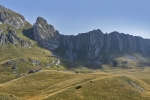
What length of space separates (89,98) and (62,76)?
48615 millimetres

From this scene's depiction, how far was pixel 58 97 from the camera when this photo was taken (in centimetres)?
7600

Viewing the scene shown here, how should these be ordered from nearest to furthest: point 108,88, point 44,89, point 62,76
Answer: point 108,88, point 44,89, point 62,76

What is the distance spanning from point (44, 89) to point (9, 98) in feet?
110

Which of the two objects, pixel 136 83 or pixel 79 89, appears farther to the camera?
pixel 136 83

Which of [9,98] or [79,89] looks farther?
[79,89]

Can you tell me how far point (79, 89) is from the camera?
84688 mm

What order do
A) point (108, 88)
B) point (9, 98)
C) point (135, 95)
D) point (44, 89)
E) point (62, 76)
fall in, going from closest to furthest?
point (9, 98)
point (135, 95)
point (108, 88)
point (44, 89)
point (62, 76)

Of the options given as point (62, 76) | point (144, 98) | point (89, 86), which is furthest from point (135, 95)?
point (62, 76)

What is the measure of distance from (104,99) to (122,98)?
21.6 feet

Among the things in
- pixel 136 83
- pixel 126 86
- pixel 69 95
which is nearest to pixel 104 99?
pixel 69 95

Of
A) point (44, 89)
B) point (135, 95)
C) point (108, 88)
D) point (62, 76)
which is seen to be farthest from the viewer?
point (62, 76)

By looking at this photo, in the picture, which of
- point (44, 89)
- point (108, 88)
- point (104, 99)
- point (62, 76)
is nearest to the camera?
point (104, 99)

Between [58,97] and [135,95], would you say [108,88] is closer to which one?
[135,95]

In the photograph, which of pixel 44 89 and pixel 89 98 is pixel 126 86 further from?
pixel 44 89
